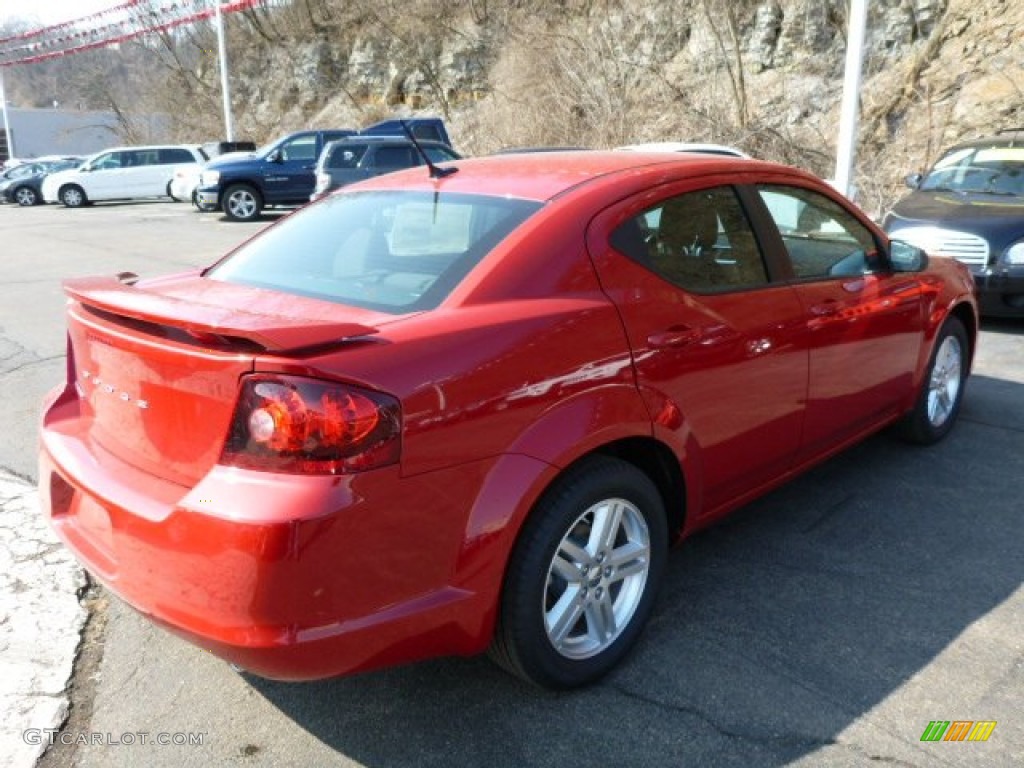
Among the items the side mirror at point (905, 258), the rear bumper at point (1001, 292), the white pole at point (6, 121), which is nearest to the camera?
the side mirror at point (905, 258)

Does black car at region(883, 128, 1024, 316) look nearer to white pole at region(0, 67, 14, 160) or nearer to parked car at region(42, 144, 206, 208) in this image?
parked car at region(42, 144, 206, 208)

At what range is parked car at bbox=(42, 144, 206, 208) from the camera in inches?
1056

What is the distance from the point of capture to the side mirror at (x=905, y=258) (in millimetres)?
4297

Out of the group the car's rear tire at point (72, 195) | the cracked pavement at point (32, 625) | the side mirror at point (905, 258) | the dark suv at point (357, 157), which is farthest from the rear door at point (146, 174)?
the side mirror at point (905, 258)

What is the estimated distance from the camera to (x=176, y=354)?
239cm

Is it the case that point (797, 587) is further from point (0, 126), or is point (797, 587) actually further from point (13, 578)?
point (0, 126)

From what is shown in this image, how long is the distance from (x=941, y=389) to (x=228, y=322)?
405 cm

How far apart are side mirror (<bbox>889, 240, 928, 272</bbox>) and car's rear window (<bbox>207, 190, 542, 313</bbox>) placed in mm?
2218

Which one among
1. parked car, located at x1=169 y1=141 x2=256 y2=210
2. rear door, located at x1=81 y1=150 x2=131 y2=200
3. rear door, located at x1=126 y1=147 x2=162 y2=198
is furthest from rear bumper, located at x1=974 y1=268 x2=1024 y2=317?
rear door, located at x1=81 y1=150 x2=131 y2=200

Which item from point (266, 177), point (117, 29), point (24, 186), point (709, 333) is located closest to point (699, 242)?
point (709, 333)

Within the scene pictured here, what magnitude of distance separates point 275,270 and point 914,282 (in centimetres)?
306

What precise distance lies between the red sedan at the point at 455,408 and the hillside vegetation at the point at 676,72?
13.0 m

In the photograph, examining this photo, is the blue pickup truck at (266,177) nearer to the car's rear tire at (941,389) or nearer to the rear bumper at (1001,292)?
the rear bumper at (1001,292)

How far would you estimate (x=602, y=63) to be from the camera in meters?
22.3
